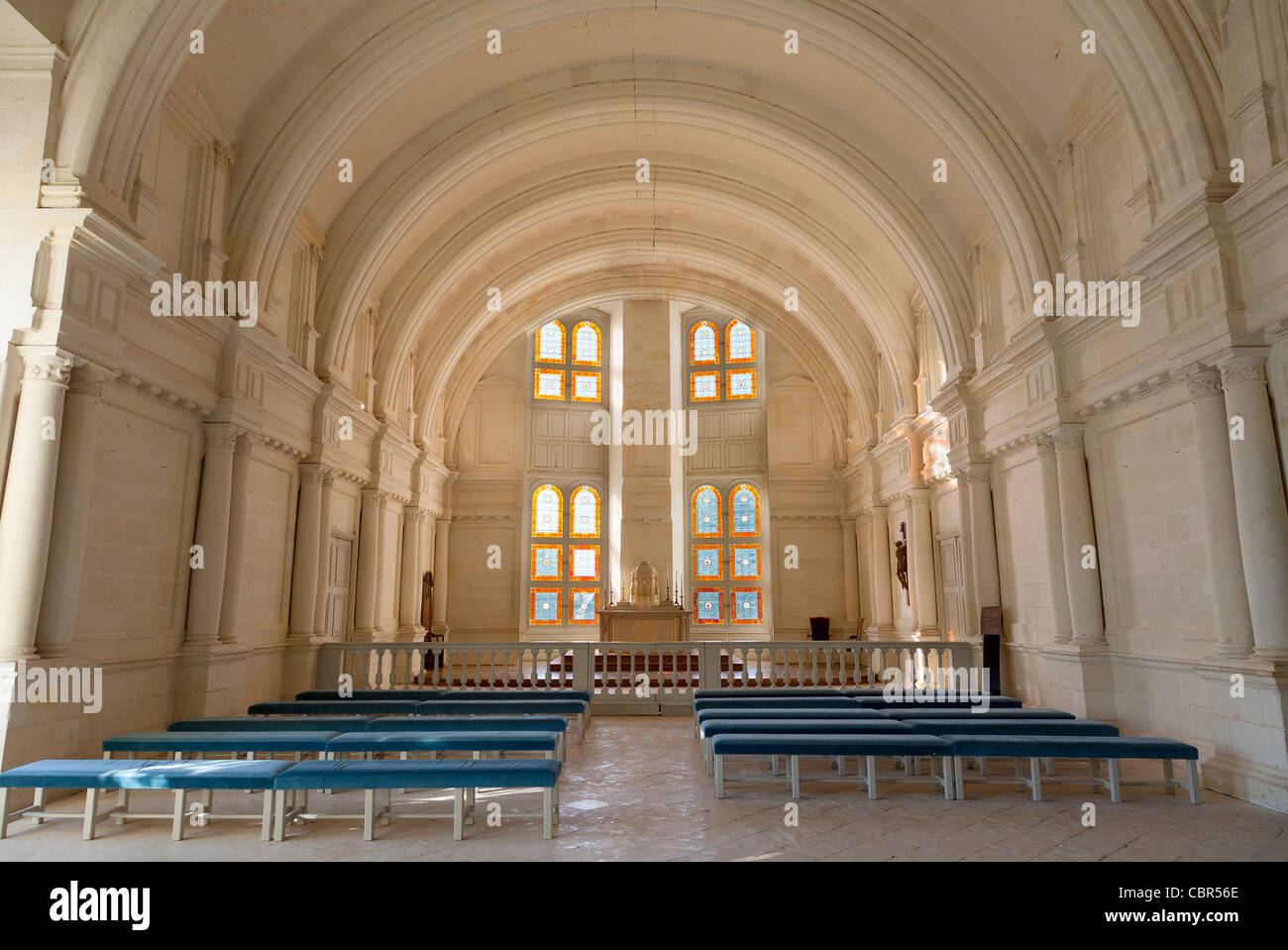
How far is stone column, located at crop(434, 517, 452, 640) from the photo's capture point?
68.9 feet

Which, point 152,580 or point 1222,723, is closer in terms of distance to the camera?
point 1222,723

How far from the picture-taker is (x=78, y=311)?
23.6ft

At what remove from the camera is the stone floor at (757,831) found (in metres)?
5.12

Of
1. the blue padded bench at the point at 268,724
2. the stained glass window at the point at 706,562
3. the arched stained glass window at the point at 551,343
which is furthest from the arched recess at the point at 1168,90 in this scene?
the arched stained glass window at the point at 551,343

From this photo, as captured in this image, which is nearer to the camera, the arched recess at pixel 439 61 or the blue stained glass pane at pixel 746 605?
the arched recess at pixel 439 61

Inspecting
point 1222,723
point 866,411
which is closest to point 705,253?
point 866,411

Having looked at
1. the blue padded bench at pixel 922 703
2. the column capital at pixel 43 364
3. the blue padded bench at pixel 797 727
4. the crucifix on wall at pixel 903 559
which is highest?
the column capital at pixel 43 364

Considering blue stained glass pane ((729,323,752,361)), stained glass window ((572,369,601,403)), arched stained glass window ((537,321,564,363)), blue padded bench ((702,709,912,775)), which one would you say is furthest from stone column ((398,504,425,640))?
blue padded bench ((702,709,912,775))

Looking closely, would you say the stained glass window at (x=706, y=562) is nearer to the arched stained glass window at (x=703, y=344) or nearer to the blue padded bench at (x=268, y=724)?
the arched stained glass window at (x=703, y=344)

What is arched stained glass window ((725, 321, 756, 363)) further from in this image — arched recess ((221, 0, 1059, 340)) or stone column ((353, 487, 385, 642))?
arched recess ((221, 0, 1059, 340))

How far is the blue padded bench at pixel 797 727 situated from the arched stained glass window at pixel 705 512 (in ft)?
50.6

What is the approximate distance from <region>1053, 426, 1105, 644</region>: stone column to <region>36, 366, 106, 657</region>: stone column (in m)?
10.9

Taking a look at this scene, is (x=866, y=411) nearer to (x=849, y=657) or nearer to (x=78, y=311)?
(x=849, y=657)

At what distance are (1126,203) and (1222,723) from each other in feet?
18.8
